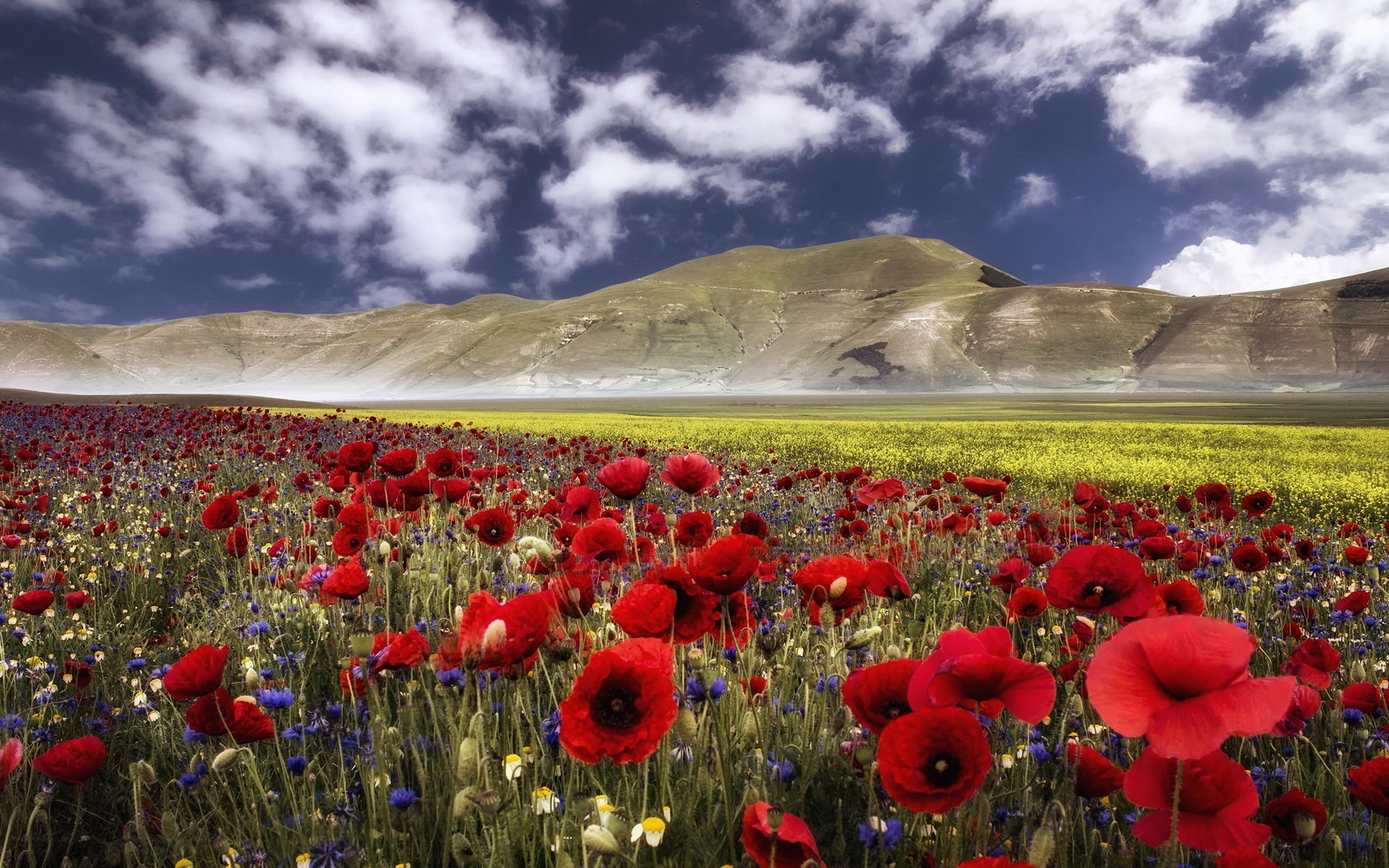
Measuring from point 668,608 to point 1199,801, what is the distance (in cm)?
95

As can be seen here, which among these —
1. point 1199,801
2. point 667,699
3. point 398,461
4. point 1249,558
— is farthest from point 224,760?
point 1249,558

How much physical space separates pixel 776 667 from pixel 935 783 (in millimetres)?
1382

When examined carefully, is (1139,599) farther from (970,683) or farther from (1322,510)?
(1322,510)

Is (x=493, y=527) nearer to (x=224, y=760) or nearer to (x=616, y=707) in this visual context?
(x=224, y=760)

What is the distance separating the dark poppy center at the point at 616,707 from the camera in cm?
128

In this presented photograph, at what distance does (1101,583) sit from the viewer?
5.30 feet

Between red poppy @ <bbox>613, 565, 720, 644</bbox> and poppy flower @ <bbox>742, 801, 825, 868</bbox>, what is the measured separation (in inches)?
17.3

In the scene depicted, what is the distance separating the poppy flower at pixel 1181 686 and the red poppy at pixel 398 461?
259 cm

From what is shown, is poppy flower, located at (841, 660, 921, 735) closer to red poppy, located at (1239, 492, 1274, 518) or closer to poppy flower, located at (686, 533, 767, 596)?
poppy flower, located at (686, 533, 767, 596)

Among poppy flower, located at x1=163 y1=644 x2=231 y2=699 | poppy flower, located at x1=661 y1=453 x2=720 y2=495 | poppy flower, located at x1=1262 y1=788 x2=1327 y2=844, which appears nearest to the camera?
poppy flower, located at x1=1262 y1=788 x2=1327 y2=844

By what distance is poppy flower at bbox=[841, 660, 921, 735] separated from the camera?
1252 mm

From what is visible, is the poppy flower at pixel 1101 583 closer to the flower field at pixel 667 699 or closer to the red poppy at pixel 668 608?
the flower field at pixel 667 699

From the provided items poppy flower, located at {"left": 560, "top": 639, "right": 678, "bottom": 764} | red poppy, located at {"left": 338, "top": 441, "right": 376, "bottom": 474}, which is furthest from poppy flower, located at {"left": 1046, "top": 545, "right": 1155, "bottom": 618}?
red poppy, located at {"left": 338, "top": 441, "right": 376, "bottom": 474}

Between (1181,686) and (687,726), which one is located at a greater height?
(1181,686)
